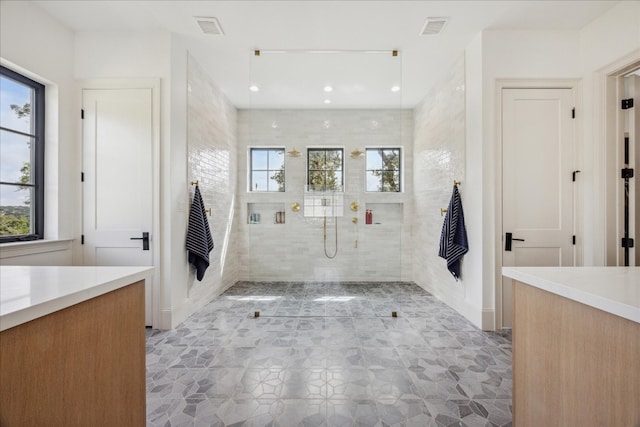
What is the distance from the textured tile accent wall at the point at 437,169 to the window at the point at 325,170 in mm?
1324

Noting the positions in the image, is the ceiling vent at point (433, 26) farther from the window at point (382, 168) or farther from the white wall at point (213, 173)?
the white wall at point (213, 173)

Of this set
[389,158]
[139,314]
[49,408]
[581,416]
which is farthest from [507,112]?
[49,408]

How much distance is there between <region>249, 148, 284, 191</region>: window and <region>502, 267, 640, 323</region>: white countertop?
2.52m

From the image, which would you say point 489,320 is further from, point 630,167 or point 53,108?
point 53,108

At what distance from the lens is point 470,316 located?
294 centimetres

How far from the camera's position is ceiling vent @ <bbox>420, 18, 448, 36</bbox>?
2588 millimetres

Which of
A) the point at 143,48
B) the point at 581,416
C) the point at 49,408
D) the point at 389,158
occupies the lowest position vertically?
the point at 581,416

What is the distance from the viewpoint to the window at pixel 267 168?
3344mm

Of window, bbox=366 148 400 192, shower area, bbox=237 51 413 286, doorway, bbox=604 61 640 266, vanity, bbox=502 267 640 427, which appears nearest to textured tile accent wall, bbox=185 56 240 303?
shower area, bbox=237 51 413 286

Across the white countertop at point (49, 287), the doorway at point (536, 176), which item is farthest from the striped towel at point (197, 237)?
the doorway at point (536, 176)

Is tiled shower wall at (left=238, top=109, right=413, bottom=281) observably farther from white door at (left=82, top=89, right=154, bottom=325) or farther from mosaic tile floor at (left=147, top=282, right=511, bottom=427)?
white door at (left=82, top=89, right=154, bottom=325)

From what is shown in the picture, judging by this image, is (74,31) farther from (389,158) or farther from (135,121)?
(389,158)

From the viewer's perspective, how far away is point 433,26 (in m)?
2.67

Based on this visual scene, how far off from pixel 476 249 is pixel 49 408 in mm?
3089
